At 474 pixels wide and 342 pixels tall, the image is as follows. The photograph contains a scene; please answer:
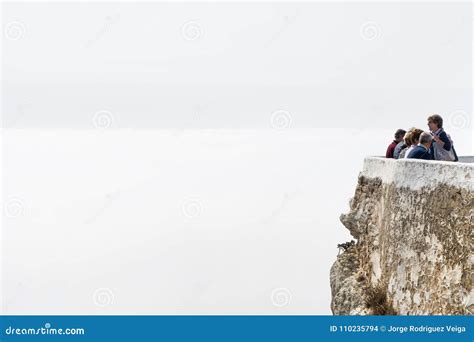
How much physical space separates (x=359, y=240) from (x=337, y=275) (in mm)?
1088

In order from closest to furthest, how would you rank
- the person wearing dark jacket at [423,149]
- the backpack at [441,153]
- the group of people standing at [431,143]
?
the person wearing dark jacket at [423,149], the group of people standing at [431,143], the backpack at [441,153]

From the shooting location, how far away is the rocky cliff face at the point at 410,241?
16.3m

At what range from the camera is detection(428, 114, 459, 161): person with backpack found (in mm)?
17938

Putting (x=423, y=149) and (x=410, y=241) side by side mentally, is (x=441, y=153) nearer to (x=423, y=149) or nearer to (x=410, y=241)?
(x=423, y=149)

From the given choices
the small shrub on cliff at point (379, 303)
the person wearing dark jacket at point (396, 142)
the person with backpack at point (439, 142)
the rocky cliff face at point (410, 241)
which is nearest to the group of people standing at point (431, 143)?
the person with backpack at point (439, 142)

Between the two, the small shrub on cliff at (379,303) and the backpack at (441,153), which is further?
the small shrub on cliff at (379,303)

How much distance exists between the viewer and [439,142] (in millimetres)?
18188

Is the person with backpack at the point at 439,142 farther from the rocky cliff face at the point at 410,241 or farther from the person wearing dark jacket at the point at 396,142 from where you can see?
the person wearing dark jacket at the point at 396,142

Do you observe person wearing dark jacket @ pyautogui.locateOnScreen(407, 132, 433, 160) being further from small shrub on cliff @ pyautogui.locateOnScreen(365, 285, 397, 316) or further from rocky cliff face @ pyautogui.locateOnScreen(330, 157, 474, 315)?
small shrub on cliff @ pyautogui.locateOnScreen(365, 285, 397, 316)

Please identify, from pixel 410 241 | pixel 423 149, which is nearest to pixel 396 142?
pixel 423 149

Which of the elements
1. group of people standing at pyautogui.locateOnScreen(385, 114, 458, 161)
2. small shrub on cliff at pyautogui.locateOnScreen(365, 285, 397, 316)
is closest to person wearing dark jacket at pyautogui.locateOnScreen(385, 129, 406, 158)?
group of people standing at pyautogui.locateOnScreen(385, 114, 458, 161)

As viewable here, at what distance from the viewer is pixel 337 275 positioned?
22297 millimetres

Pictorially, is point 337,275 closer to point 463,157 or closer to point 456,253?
point 463,157
